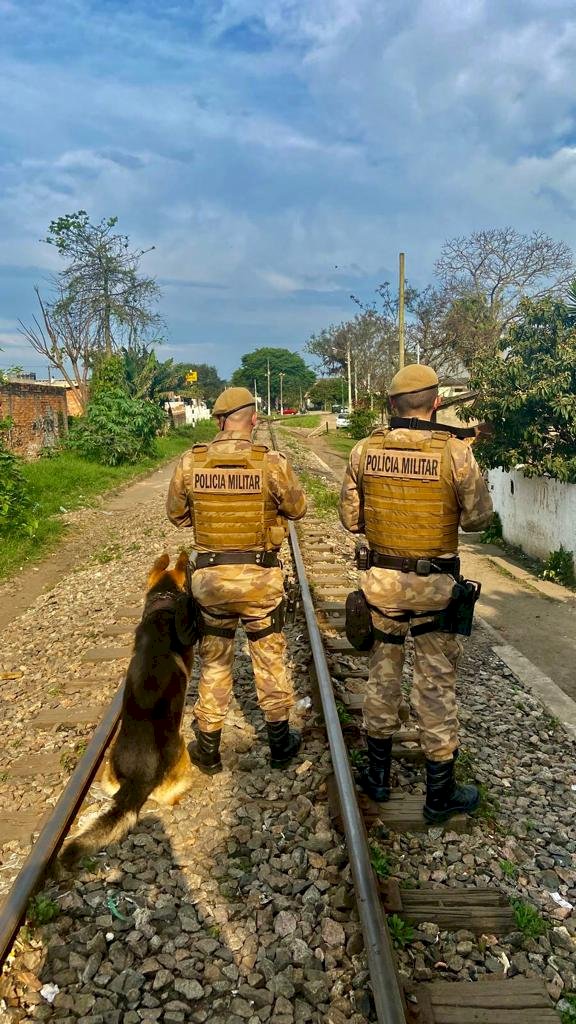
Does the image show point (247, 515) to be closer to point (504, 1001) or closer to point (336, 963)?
point (336, 963)

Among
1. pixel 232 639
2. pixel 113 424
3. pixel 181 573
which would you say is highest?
pixel 113 424

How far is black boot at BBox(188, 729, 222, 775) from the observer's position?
140 inches

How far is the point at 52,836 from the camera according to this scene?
114 inches

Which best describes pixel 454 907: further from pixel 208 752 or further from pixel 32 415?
pixel 32 415

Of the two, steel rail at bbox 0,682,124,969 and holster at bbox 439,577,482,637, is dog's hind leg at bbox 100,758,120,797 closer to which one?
steel rail at bbox 0,682,124,969

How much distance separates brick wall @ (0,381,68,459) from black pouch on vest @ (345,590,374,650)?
48.8ft

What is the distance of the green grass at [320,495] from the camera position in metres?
12.2

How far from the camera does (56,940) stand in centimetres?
250

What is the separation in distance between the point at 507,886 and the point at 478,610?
15.1 ft

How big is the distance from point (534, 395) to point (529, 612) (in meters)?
3.01

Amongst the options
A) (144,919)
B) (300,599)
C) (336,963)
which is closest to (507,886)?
(336,963)

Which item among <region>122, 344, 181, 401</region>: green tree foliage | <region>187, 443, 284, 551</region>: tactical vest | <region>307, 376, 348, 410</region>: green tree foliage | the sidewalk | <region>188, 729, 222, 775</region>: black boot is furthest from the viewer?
<region>307, 376, 348, 410</region>: green tree foliage

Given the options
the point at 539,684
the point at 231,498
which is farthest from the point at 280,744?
the point at 539,684

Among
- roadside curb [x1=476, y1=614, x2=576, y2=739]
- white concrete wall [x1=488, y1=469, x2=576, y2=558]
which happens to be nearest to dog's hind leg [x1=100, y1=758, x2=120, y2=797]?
roadside curb [x1=476, y1=614, x2=576, y2=739]
